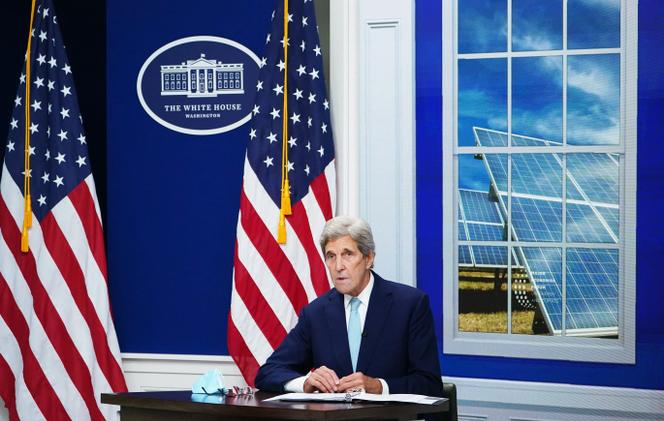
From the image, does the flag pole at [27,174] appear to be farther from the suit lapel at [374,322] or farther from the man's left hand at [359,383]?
the man's left hand at [359,383]

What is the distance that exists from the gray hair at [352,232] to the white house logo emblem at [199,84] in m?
1.31

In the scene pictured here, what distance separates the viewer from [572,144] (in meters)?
3.91

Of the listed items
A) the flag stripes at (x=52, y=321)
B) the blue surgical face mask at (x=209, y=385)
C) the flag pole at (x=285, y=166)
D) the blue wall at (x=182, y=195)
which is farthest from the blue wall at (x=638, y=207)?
the flag stripes at (x=52, y=321)

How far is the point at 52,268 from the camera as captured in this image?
4266mm

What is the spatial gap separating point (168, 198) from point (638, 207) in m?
2.17

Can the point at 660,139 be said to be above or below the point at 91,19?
below

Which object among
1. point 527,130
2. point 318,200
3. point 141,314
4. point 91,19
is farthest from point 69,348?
point 527,130

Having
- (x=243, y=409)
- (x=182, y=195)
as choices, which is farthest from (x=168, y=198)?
(x=243, y=409)

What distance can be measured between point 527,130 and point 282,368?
5.23 feet

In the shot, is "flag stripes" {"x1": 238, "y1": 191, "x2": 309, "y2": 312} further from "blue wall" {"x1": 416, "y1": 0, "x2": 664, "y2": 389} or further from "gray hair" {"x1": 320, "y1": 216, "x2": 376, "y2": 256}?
"gray hair" {"x1": 320, "y1": 216, "x2": 376, "y2": 256}

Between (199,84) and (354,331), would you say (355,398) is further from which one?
(199,84)

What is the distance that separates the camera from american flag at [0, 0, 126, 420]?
4.23m

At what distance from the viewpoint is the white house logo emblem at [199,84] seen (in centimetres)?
436

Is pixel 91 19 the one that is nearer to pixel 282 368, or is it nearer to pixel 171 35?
pixel 171 35
